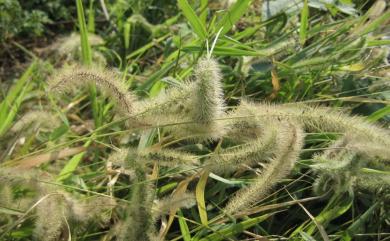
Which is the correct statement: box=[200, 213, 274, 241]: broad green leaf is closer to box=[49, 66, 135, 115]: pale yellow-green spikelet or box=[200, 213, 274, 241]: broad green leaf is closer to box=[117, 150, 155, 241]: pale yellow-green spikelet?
box=[117, 150, 155, 241]: pale yellow-green spikelet

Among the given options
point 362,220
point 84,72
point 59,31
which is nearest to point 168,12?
point 59,31

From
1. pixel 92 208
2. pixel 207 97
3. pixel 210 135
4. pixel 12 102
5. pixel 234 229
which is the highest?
pixel 207 97

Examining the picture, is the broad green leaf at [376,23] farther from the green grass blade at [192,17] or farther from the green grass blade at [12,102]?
the green grass blade at [12,102]

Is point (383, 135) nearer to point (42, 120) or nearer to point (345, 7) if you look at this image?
point (345, 7)

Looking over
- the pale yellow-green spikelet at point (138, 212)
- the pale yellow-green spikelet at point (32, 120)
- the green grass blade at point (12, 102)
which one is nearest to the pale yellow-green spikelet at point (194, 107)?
the pale yellow-green spikelet at point (138, 212)

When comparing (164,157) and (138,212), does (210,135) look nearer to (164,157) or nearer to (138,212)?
(164,157)

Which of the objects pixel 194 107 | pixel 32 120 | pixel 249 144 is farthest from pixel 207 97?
pixel 32 120
